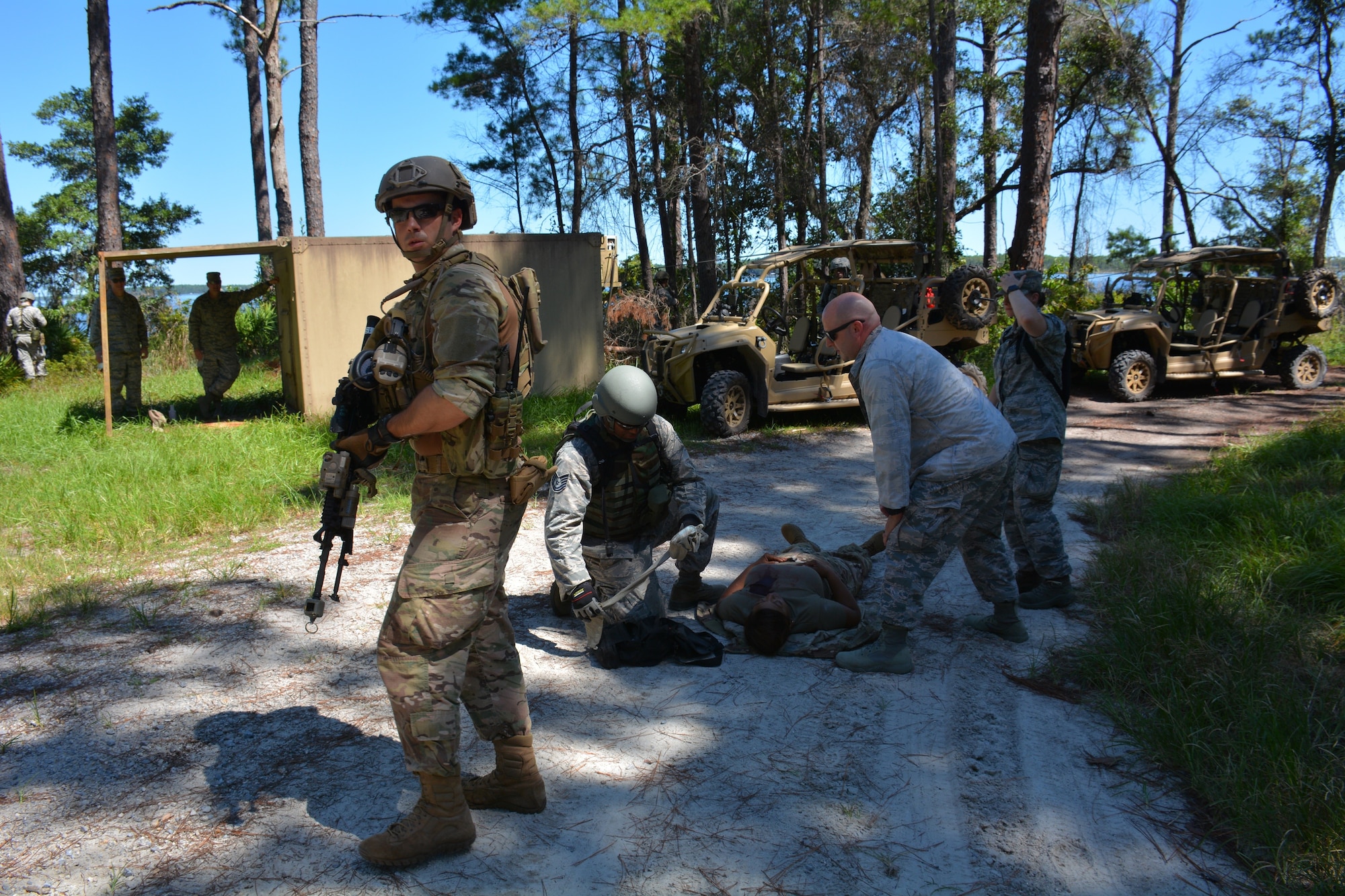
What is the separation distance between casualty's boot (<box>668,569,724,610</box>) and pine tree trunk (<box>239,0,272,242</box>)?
1973 cm

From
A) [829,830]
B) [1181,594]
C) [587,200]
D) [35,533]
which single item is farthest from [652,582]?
[587,200]

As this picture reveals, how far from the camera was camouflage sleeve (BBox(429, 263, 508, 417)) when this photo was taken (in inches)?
97.4

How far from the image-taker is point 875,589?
5035 mm

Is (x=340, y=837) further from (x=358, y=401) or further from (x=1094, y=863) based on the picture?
(x=1094, y=863)

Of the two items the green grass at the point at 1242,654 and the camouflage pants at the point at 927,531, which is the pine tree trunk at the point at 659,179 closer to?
the green grass at the point at 1242,654

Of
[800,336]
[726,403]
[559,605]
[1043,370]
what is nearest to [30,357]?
[726,403]

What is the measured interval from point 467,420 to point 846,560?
10.3 feet

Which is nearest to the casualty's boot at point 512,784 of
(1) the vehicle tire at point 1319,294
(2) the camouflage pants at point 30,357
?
(1) the vehicle tire at point 1319,294

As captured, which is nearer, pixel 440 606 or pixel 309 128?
pixel 440 606

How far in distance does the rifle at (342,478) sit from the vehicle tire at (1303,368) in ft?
45.1

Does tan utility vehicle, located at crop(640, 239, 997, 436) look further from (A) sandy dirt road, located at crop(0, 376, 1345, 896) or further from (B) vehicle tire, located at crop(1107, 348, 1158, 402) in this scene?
(A) sandy dirt road, located at crop(0, 376, 1345, 896)

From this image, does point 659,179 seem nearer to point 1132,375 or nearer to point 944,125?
point 944,125

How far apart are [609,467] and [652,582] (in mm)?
631

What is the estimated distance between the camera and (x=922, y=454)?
4059mm
